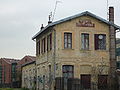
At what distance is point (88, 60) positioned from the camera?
113ft

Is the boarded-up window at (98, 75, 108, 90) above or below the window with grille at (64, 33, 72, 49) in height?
below

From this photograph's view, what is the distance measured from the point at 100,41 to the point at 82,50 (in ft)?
7.56

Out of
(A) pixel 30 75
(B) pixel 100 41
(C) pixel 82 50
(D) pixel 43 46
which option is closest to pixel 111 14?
(B) pixel 100 41

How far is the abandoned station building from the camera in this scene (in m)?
33.7

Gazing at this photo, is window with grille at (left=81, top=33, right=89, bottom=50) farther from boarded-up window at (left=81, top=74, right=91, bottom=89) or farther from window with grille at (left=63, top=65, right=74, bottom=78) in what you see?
boarded-up window at (left=81, top=74, right=91, bottom=89)

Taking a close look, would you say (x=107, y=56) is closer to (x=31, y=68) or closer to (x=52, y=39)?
(x=52, y=39)

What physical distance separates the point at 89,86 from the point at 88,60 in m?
2.72

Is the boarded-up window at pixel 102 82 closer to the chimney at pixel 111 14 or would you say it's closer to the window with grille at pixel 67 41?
the window with grille at pixel 67 41

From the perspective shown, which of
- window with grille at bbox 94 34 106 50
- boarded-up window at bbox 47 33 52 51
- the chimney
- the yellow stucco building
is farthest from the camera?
the yellow stucco building

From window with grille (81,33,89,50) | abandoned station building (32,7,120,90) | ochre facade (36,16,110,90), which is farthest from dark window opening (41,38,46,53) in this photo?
window with grille (81,33,89,50)

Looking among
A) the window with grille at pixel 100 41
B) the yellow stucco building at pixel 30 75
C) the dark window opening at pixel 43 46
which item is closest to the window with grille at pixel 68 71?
the window with grille at pixel 100 41

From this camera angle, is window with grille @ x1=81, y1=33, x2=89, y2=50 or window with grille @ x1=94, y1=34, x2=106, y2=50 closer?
window with grille @ x1=81, y1=33, x2=89, y2=50

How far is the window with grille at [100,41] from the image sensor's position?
34.7m

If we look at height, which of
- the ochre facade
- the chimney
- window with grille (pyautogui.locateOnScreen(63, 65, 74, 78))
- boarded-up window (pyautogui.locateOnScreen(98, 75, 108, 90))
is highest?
the chimney
